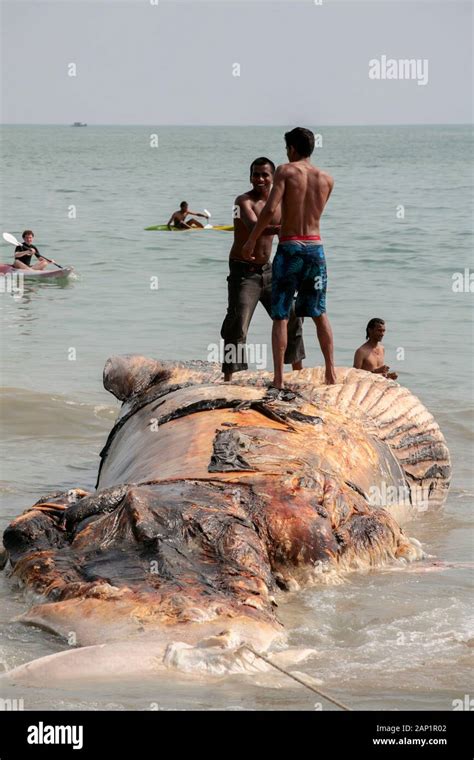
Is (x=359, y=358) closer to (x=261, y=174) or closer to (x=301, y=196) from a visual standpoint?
(x=261, y=174)

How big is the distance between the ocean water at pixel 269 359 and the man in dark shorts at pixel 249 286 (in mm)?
1579

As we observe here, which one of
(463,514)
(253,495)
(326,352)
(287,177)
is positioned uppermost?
(287,177)

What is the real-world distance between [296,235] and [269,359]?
6593 mm

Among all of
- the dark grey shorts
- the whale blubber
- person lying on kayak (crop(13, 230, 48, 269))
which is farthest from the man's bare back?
person lying on kayak (crop(13, 230, 48, 269))

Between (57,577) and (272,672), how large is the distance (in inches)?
47.6

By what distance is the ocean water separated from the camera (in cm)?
581

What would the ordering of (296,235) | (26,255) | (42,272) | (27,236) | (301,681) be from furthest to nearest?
(27,236), (26,255), (42,272), (296,235), (301,681)

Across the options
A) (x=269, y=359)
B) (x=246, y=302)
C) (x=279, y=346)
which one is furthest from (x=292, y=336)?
(x=269, y=359)

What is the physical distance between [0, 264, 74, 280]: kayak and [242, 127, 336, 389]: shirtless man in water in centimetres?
1422

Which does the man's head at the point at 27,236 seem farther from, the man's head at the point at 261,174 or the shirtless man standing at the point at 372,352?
the man's head at the point at 261,174

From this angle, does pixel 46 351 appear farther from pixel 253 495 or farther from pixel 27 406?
pixel 253 495

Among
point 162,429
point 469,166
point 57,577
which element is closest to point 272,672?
point 57,577

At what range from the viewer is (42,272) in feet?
75.8
